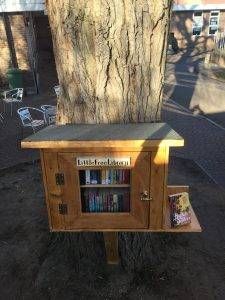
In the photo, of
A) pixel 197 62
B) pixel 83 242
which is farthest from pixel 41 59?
pixel 83 242

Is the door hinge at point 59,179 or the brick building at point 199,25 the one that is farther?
the brick building at point 199,25

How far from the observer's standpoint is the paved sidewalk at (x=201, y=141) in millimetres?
7566

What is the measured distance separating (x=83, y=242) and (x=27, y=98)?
1086 cm

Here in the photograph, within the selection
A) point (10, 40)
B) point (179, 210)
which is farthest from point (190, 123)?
point (10, 40)

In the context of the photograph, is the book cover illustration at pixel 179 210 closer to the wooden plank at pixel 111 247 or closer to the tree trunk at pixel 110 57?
the wooden plank at pixel 111 247

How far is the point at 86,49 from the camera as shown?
3.26 m

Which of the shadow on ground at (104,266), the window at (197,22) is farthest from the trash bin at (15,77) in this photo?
the window at (197,22)

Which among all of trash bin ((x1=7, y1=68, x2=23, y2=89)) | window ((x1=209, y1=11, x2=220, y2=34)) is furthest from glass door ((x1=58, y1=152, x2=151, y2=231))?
window ((x1=209, y1=11, x2=220, y2=34))

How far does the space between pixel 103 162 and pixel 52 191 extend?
56cm

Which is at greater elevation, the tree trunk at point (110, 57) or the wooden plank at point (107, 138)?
the tree trunk at point (110, 57)

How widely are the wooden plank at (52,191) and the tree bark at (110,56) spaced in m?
0.89

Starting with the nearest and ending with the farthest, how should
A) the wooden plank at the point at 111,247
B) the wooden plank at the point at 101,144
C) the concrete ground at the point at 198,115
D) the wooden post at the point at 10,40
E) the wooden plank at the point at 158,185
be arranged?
the wooden plank at the point at 101,144 < the wooden plank at the point at 158,185 < the wooden plank at the point at 111,247 < the concrete ground at the point at 198,115 < the wooden post at the point at 10,40

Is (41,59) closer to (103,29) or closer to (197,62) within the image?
(197,62)

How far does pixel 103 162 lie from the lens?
283cm
